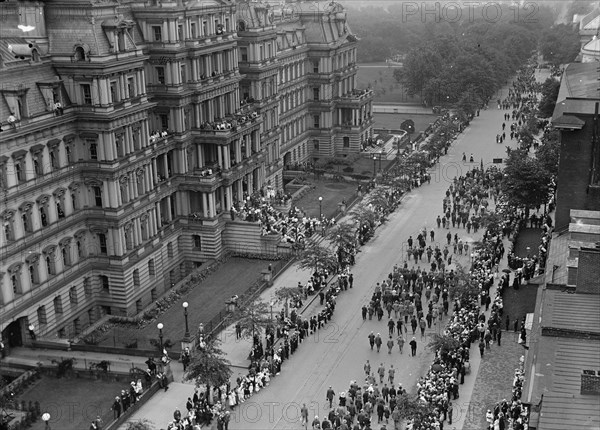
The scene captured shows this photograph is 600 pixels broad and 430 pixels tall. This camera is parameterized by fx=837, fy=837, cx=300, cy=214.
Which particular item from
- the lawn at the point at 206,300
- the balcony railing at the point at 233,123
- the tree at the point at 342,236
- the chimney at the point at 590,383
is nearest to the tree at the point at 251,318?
the lawn at the point at 206,300

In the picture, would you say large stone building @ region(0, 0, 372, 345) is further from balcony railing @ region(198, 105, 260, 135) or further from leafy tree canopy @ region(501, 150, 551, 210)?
leafy tree canopy @ region(501, 150, 551, 210)

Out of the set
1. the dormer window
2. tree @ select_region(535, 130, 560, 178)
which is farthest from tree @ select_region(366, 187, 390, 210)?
the dormer window

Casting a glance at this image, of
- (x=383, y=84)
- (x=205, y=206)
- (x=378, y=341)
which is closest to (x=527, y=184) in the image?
(x=378, y=341)

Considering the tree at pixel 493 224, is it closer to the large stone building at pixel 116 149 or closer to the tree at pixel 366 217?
the tree at pixel 366 217

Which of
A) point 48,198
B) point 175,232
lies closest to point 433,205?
point 175,232

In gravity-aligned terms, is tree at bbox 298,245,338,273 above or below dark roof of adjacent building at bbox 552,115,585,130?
below

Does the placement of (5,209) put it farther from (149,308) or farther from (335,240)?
(335,240)
